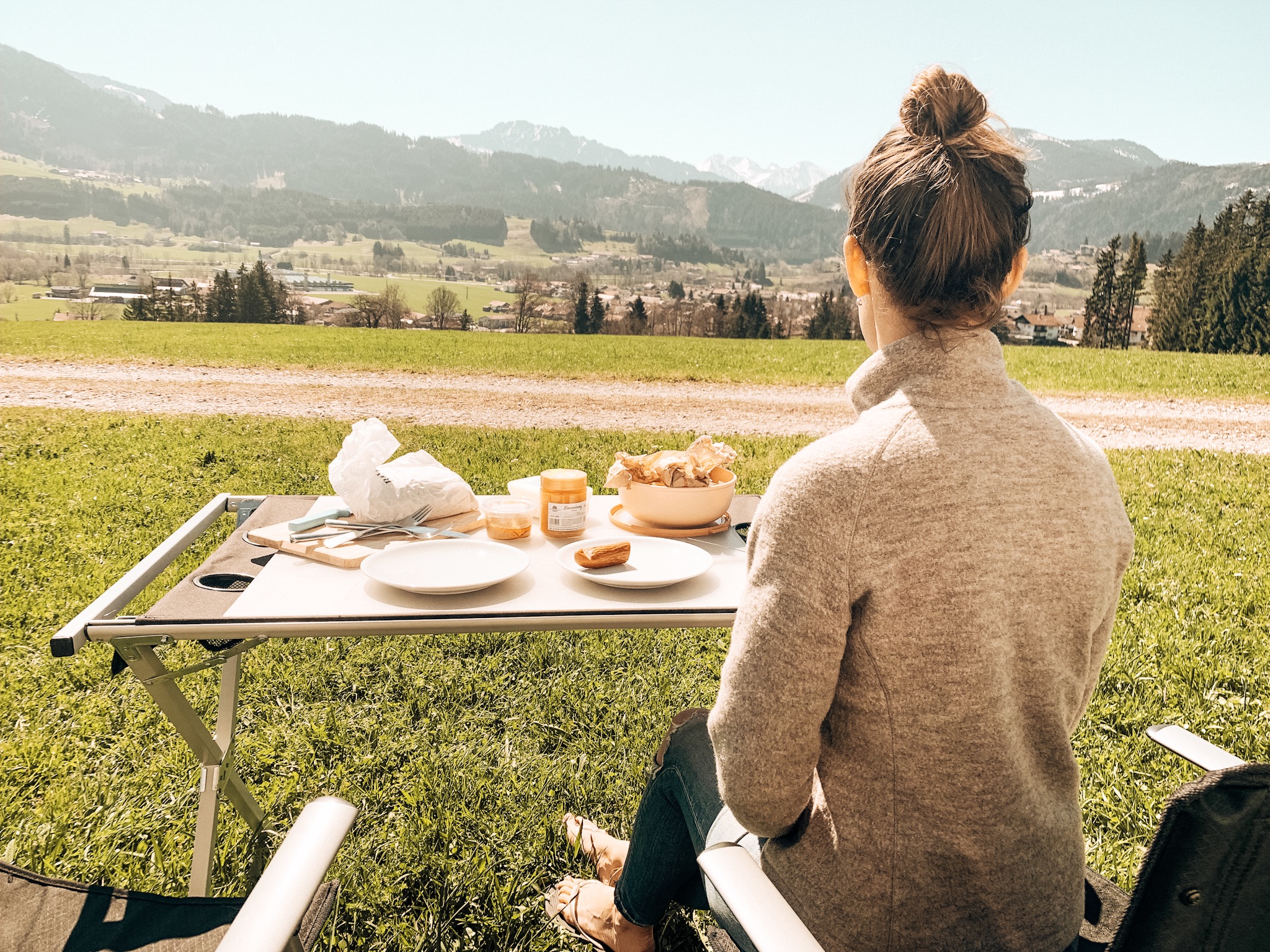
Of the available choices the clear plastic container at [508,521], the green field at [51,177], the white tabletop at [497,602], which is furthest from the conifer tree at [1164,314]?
the green field at [51,177]

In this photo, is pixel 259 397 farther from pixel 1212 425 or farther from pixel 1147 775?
pixel 1212 425

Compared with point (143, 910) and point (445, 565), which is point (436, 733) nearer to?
point (445, 565)

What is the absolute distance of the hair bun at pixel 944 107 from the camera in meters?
1.12

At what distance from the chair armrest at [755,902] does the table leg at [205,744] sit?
141 centimetres

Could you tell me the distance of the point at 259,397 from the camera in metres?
13.2

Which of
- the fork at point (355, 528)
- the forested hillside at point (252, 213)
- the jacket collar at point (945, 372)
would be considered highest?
the forested hillside at point (252, 213)

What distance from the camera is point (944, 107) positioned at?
3.69 ft

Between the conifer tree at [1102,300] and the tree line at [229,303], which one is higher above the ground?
the conifer tree at [1102,300]

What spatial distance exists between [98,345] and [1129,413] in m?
→ 24.0

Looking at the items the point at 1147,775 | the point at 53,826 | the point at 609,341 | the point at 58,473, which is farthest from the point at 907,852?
the point at 609,341

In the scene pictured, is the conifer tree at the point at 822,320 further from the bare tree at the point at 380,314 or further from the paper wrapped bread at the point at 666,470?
the paper wrapped bread at the point at 666,470

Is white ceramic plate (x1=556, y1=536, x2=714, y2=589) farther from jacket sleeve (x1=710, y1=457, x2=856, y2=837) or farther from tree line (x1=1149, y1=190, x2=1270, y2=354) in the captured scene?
tree line (x1=1149, y1=190, x2=1270, y2=354)

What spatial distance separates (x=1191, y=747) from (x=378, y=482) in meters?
2.06

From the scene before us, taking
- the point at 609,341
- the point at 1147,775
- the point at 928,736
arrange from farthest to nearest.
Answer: the point at 609,341 → the point at 1147,775 → the point at 928,736
